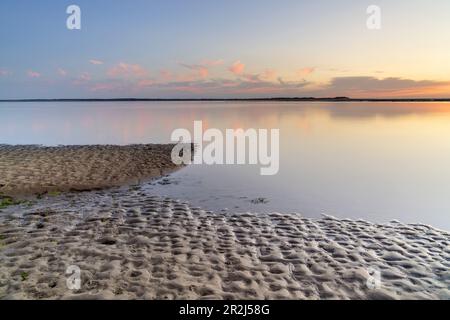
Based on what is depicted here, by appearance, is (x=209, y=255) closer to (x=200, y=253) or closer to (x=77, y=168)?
(x=200, y=253)

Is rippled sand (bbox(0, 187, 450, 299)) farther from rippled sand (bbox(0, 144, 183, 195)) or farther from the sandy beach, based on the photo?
rippled sand (bbox(0, 144, 183, 195))

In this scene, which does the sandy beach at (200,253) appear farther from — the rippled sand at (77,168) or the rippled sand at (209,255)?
the rippled sand at (77,168)

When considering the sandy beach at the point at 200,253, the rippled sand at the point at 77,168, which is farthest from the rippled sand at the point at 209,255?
the rippled sand at the point at 77,168

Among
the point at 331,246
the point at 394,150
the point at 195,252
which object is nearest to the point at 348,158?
the point at 394,150

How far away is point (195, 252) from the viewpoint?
9.48 m

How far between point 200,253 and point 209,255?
27 cm

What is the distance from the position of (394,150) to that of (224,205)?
23.9 m

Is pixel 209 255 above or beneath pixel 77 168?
beneath

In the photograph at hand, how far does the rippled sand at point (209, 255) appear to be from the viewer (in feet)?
24.6

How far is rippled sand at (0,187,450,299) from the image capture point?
7.51 metres

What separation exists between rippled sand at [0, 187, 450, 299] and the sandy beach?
0.09 feet

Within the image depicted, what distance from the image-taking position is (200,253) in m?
9.41

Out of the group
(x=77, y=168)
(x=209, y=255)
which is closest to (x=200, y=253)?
(x=209, y=255)

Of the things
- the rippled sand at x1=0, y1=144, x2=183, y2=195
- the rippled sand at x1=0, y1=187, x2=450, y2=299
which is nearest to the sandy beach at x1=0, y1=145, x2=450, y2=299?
the rippled sand at x1=0, y1=187, x2=450, y2=299
